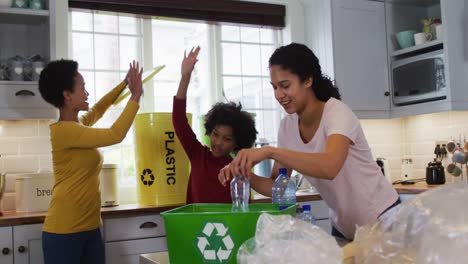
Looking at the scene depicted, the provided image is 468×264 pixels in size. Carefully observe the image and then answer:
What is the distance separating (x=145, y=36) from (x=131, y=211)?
1.37 m

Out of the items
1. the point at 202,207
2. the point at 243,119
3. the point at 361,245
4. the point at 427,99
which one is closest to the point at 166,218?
the point at 202,207

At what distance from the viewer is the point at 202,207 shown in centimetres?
134

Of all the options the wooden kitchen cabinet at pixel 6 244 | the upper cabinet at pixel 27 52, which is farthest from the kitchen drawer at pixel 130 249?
the upper cabinet at pixel 27 52

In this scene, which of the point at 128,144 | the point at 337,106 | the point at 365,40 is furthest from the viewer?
the point at 365,40

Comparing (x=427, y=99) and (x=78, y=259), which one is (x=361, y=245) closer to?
(x=78, y=259)

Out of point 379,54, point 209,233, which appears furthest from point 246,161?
point 379,54

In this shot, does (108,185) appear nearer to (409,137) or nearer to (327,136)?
(327,136)

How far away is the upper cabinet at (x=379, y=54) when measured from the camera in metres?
3.49

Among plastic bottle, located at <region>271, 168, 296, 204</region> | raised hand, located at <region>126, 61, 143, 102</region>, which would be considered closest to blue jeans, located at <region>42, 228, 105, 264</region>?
raised hand, located at <region>126, 61, 143, 102</region>

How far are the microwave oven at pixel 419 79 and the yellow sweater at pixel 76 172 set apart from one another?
219 centimetres

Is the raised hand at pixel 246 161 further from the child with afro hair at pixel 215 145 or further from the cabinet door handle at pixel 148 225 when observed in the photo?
the cabinet door handle at pixel 148 225

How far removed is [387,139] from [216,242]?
3225 millimetres

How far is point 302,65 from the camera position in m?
1.59

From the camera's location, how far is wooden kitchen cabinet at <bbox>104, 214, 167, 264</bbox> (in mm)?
2625
